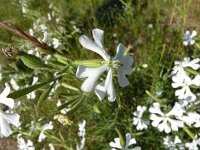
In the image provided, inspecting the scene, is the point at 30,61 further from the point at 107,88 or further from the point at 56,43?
the point at 56,43

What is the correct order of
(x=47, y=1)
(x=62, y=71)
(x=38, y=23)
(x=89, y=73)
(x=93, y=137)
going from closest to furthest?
(x=89, y=73), (x=62, y=71), (x=93, y=137), (x=38, y=23), (x=47, y=1)

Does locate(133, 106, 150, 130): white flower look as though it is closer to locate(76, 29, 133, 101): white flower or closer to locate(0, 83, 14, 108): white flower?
locate(76, 29, 133, 101): white flower

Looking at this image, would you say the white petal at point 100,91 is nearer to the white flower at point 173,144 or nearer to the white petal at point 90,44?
the white petal at point 90,44

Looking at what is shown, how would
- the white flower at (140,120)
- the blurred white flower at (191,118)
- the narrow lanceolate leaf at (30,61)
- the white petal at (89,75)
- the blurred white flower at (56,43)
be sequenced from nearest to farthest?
the white petal at (89,75)
the narrow lanceolate leaf at (30,61)
the blurred white flower at (191,118)
the white flower at (140,120)
the blurred white flower at (56,43)

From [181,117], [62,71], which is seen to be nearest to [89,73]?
[62,71]

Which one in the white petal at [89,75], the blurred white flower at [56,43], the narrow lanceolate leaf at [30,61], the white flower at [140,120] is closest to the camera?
the white petal at [89,75]

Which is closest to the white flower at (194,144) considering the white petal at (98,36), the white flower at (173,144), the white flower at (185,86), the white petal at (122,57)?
the white flower at (173,144)

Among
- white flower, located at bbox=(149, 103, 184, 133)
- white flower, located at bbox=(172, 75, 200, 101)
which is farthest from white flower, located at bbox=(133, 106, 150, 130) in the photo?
white flower, located at bbox=(172, 75, 200, 101)

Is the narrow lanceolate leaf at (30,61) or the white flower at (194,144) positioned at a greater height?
the narrow lanceolate leaf at (30,61)

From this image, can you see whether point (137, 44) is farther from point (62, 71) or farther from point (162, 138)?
point (62, 71)
